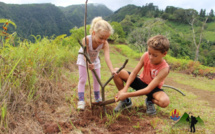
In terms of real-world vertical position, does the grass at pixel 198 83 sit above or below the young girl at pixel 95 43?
below

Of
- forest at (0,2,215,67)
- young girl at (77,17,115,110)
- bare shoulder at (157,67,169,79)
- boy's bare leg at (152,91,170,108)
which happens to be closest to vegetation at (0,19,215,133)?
boy's bare leg at (152,91,170,108)

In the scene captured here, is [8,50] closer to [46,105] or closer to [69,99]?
[46,105]

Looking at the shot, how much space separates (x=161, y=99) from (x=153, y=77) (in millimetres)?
308

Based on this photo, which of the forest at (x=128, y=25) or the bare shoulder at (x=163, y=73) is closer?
the bare shoulder at (x=163, y=73)

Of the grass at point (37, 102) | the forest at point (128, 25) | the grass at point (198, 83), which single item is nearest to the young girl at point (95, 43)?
the forest at point (128, 25)

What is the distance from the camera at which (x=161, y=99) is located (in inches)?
73.3

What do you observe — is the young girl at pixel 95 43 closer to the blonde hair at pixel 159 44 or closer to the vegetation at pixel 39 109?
the vegetation at pixel 39 109

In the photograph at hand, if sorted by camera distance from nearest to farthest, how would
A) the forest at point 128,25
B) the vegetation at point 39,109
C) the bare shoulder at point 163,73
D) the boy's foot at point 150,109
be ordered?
the vegetation at point 39,109, the bare shoulder at point 163,73, the boy's foot at point 150,109, the forest at point 128,25

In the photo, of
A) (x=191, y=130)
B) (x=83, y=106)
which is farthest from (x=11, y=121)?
(x=191, y=130)

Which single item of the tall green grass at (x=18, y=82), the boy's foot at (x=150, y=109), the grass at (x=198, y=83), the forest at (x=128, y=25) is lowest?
the grass at (x=198, y=83)

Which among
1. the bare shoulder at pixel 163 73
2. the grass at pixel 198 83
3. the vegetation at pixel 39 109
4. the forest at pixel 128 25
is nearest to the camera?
the vegetation at pixel 39 109

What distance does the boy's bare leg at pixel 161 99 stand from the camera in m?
1.85

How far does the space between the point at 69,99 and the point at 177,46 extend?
22.4 meters

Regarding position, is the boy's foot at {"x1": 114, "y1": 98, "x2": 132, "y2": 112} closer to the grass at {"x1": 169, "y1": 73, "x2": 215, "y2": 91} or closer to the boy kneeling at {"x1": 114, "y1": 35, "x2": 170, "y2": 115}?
the boy kneeling at {"x1": 114, "y1": 35, "x2": 170, "y2": 115}
